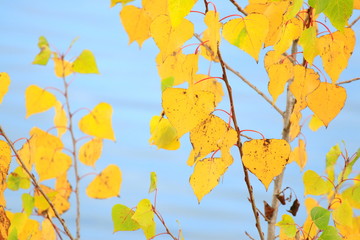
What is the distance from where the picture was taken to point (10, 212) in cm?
108

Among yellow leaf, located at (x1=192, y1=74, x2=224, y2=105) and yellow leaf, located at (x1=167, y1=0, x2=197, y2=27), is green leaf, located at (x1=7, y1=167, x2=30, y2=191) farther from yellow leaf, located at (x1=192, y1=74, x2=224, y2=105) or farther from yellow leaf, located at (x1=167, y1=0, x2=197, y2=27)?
yellow leaf, located at (x1=167, y1=0, x2=197, y2=27)

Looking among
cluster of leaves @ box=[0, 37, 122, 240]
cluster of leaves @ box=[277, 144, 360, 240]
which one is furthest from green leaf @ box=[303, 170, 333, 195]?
cluster of leaves @ box=[0, 37, 122, 240]

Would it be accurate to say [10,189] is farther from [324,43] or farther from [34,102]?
[324,43]

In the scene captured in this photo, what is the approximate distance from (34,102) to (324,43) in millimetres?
588

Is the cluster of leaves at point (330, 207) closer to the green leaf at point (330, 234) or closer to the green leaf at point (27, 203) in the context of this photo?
the green leaf at point (330, 234)

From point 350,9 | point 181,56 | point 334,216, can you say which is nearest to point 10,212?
point 181,56

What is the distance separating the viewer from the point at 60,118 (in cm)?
114

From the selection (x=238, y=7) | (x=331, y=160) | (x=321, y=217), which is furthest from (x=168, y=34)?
(x=331, y=160)

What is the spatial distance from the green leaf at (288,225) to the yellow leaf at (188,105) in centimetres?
35

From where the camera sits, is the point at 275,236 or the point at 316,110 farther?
the point at 275,236

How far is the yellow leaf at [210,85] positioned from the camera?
0.77 metres

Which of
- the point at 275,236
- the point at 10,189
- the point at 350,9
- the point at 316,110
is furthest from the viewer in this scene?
the point at 10,189

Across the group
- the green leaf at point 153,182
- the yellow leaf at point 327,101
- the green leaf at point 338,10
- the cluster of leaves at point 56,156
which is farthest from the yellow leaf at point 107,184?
the green leaf at point 338,10

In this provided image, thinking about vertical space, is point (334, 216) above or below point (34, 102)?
below
